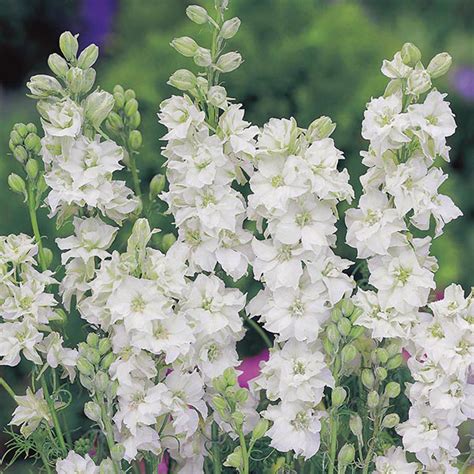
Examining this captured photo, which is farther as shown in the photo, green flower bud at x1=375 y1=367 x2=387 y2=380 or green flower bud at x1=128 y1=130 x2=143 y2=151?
green flower bud at x1=128 y1=130 x2=143 y2=151

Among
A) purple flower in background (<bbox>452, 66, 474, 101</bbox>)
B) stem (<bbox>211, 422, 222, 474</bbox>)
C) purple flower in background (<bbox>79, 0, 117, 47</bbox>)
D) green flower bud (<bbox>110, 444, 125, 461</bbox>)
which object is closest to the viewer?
green flower bud (<bbox>110, 444, 125, 461</bbox>)

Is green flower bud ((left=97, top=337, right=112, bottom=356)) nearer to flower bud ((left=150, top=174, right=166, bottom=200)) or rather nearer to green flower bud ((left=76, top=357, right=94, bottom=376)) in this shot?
green flower bud ((left=76, top=357, right=94, bottom=376))

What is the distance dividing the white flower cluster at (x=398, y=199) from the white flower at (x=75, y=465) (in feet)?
0.81

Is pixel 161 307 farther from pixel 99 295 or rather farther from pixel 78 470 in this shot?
pixel 78 470

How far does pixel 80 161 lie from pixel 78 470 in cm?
25

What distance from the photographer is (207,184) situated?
2.75 ft

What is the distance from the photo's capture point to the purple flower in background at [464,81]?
332cm

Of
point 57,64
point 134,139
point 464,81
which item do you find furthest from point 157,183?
point 464,81

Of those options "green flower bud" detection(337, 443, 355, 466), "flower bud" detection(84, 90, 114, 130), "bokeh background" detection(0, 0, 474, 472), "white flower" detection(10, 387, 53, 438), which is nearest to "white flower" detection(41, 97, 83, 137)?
"flower bud" detection(84, 90, 114, 130)

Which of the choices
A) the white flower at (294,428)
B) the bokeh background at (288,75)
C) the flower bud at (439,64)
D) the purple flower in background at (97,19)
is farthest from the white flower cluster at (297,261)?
the purple flower in background at (97,19)

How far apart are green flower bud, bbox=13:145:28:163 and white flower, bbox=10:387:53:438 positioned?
190 mm

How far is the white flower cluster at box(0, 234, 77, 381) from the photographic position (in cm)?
85

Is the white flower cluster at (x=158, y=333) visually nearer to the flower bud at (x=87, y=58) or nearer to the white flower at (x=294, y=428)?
the white flower at (x=294, y=428)

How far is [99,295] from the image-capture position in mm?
831
